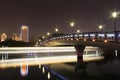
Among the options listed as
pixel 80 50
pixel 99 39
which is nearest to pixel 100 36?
pixel 99 39

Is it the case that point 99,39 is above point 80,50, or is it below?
above

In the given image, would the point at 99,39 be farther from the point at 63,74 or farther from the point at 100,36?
the point at 63,74

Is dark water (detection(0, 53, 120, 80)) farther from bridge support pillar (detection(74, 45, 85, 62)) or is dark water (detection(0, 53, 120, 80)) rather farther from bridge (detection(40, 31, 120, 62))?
bridge support pillar (detection(74, 45, 85, 62))

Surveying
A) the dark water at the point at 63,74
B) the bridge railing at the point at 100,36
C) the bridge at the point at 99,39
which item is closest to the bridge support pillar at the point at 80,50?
the bridge at the point at 99,39

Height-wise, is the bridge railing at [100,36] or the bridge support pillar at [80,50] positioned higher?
the bridge railing at [100,36]

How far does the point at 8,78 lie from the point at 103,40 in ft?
54.0

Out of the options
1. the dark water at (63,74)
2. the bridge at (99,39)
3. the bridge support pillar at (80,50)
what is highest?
the bridge at (99,39)

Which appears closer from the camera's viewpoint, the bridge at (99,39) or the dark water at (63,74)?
the dark water at (63,74)

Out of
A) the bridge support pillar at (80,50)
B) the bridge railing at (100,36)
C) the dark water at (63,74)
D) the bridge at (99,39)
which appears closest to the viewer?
the dark water at (63,74)

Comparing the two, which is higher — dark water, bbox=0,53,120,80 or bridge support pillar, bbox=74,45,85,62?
bridge support pillar, bbox=74,45,85,62

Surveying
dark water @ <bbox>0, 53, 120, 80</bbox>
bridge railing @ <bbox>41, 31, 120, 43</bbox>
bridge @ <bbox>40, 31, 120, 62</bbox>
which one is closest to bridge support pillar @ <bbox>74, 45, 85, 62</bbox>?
bridge @ <bbox>40, 31, 120, 62</bbox>

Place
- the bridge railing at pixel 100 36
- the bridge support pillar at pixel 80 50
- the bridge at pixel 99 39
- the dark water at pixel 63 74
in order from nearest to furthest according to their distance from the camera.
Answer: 1. the dark water at pixel 63 74
2. the bridge railing at pixel 100 36
3. the bridge at pixel 99 39
4. the bridge support pillar at pixel 80 50

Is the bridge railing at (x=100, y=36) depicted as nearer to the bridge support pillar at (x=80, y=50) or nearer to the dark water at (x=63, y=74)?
the dark water at (x=63, y=74)

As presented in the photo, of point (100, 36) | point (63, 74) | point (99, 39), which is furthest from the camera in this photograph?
point (99, 39)
